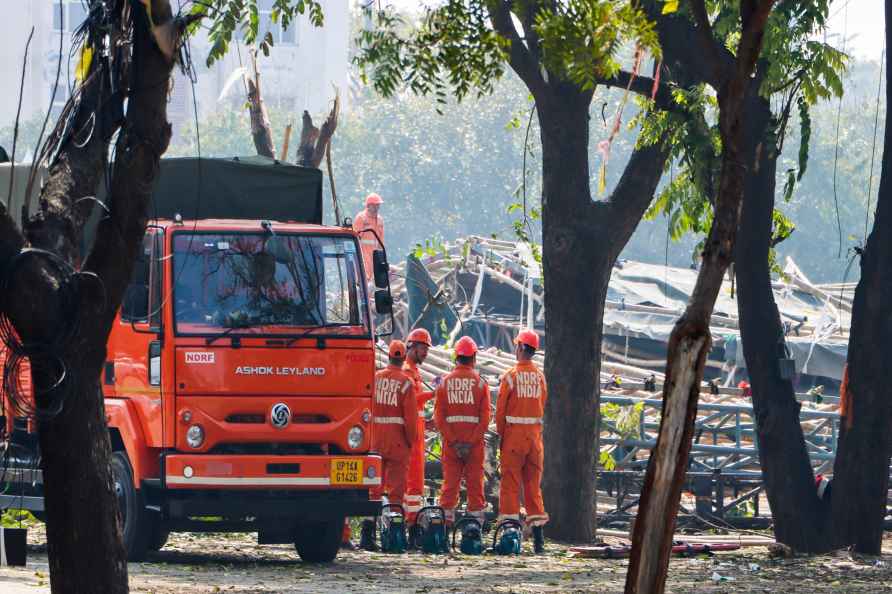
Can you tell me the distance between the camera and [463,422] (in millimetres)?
15070

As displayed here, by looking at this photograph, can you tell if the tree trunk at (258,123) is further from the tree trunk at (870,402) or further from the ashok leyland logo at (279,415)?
the tree trunk at (870,402)

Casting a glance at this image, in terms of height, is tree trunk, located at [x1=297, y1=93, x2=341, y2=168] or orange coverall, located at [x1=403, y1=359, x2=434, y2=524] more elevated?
tree trunk, located at [x1=297, y1=93, x2=341, y2=168]

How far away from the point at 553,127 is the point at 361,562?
4745 mm

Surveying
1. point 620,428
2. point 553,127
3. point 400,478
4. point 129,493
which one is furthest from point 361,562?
point 620,428

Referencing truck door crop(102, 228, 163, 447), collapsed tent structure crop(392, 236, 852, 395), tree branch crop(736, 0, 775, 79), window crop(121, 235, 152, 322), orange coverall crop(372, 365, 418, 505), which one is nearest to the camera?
tree branch crop(736, 0, 775, 79)

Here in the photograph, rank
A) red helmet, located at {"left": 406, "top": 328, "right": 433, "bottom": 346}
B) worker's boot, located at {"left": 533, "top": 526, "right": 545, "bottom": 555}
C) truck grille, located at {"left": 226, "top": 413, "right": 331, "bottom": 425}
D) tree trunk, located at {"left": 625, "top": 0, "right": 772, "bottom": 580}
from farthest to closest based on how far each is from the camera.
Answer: red helmet, located at {"left": 406, "top": 328, "right": 433, "bottom": 346} → worker's boot, located at {"left": 533, "top": 526, "right": 545, "bottom": 555} → truck grille, located at {"left": 226, "top": 413, "right": 331, "bottom": 425} → tree trunk, located at {"left": 625, "top": 0, "right": 772, "bottom": 580}

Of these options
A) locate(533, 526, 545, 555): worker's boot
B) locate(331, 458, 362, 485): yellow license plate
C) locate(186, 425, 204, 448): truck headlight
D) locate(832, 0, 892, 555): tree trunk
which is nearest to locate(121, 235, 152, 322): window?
locate(186, 425, 204, 448): truck headlight

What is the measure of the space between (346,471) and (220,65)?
62421 mm

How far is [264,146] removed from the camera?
18250mm

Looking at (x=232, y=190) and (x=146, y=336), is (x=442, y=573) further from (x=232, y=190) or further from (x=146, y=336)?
(x=232, y=190)

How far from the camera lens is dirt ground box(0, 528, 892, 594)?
11562 millimetres

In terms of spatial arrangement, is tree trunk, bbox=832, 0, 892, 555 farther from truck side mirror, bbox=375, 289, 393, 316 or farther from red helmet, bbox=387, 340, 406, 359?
truck side mirror, bbox=375, 289, 393, 316

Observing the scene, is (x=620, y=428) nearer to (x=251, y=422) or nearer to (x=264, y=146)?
(x=264, y=146)

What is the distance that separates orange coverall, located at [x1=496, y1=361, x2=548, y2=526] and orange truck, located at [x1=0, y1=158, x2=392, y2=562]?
2352mm
